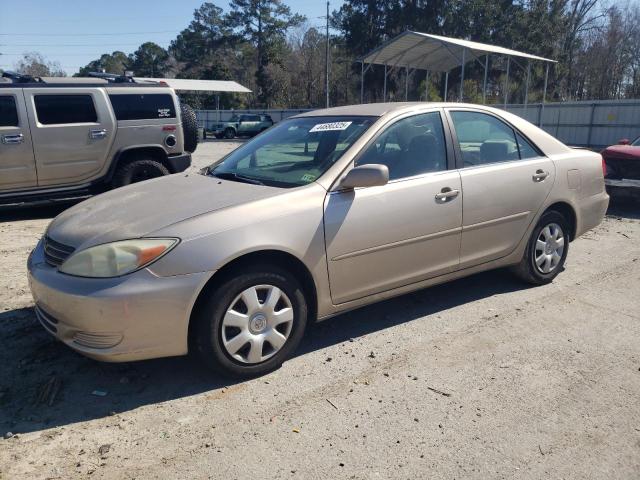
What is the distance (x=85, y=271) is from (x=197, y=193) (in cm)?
93

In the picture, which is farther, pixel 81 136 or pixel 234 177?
pixel 81 136

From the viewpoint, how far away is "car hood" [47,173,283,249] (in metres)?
3.17

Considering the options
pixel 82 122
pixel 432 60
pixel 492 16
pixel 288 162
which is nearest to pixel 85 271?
pixel 288 162

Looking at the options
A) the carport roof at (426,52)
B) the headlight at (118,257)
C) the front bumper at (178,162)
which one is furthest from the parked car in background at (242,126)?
the headlight at (118,257)

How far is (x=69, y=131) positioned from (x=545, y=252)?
671cm

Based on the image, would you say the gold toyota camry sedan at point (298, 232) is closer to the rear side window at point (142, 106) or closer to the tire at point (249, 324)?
the tire at point (249, 324)

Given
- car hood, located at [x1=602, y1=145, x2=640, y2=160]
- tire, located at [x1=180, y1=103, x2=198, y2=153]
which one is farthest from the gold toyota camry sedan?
tire, located at [x1=180, y1=103, x2=198, y2=153]

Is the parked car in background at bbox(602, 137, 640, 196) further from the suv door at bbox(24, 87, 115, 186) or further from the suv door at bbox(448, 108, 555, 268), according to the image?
the suv door at bbox(24, 87, 115, 186)

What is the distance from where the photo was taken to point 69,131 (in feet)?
26.0

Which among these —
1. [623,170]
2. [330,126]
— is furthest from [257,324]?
[623,170]

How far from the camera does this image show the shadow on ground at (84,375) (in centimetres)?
301

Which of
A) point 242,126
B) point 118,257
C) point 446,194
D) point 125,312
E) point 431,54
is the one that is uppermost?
point 431,54

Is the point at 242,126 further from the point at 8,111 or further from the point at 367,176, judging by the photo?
the point at 367,176

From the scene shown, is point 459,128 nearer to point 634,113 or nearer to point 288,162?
point 288,162
